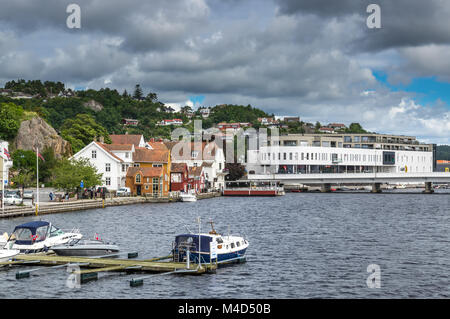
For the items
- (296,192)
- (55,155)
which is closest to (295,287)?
(55,155)

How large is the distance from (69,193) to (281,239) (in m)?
56.4

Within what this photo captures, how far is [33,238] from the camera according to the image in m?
45.9

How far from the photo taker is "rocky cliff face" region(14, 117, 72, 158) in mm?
134375

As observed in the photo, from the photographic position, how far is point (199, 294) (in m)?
34.0

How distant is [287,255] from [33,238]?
2091cm

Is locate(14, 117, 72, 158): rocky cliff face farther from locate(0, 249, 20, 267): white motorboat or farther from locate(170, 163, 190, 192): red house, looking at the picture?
locate(0, 249, 20, 267): white motorboat

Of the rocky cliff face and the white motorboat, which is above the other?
the rocky cliff face

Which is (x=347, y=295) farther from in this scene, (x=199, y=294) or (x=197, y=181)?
(x=197, y=181)

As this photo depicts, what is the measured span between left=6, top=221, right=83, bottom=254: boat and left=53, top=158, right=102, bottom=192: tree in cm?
5094

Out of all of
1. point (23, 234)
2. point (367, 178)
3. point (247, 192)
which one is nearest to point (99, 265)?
point (23, 234)

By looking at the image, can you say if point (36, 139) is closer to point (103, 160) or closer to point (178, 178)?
point (103, 160)

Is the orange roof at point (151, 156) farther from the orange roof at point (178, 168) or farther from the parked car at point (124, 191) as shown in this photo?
the parked car at point (124, 191)

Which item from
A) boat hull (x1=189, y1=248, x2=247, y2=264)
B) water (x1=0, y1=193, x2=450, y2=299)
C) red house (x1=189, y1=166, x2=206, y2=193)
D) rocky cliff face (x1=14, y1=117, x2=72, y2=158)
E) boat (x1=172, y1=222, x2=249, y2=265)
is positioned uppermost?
rocky cliff face (x1=14, y1=117, x2=72, y2=158)

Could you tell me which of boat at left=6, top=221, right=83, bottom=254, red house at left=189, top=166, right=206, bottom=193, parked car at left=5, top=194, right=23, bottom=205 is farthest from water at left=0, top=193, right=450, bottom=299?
red house at left=189, top=166, right=206, bottom=193
